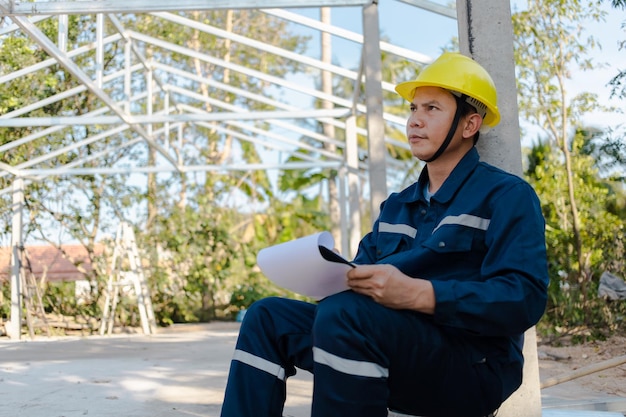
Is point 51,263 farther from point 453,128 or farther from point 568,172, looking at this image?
point 453,128

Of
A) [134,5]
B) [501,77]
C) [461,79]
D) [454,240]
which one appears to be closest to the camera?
[454,240]

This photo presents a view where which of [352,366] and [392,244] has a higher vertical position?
[392,244]

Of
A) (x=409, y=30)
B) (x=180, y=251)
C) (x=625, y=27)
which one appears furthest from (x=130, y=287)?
(x=409, y=30)

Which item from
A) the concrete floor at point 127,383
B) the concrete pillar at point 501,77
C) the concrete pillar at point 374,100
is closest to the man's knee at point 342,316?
the concrete pillar at point 501,77

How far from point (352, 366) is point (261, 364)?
37 cm

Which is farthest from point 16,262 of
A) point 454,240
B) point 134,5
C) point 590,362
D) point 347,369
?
point 347,369

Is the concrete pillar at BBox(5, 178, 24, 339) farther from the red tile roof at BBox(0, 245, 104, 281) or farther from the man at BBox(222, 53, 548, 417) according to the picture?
the man at BBox(222, 53, 548, 417)

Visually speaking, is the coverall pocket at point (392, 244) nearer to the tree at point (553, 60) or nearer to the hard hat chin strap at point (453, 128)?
the hard hat chin strap at point (453, 128)

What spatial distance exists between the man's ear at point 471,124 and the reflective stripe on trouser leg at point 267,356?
0.64 meters

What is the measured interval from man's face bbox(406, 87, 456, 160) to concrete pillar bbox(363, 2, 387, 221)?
174 inches

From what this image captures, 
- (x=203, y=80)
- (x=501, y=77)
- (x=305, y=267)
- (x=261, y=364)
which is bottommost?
(x=261, y=364)

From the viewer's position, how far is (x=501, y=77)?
2.58m

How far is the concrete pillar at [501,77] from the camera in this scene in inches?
98.2

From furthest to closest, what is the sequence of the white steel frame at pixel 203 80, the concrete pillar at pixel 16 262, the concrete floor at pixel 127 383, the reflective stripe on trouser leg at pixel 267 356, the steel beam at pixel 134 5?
the concrete pillar at pixel 16 262 < the white steel frame at pixel 203 80 < the steel beam at pixel 134 5 < the concrete floor at pixel 127 383 < the reflective stripe on trouser leg at pixel 267 356
